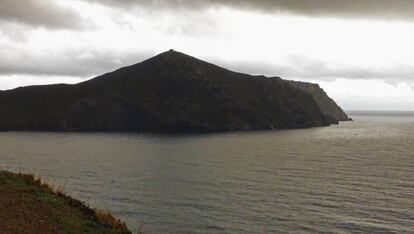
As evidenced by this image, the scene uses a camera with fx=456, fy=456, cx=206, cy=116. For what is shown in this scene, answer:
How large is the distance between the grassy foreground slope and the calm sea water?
13.9 m

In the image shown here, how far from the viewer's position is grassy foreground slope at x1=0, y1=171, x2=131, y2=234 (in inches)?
903

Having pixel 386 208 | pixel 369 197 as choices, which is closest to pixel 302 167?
pixel 369 197

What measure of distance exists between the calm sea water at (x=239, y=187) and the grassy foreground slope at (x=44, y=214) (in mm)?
13899

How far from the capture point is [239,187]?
66.5m

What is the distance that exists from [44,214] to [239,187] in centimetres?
4372

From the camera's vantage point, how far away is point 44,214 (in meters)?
25.3

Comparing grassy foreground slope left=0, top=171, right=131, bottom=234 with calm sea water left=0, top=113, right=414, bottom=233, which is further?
calm sea water left=0, top=113, right=414, bottom=233

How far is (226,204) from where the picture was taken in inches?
2126

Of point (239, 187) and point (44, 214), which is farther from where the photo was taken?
point (239, 187)

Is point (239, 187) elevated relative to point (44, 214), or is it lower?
Answer: lower

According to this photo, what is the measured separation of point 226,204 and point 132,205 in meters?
11.0

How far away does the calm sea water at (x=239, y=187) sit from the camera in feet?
152

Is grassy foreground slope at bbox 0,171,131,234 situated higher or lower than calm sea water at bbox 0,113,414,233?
higher

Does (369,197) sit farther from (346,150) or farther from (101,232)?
(346,150)
